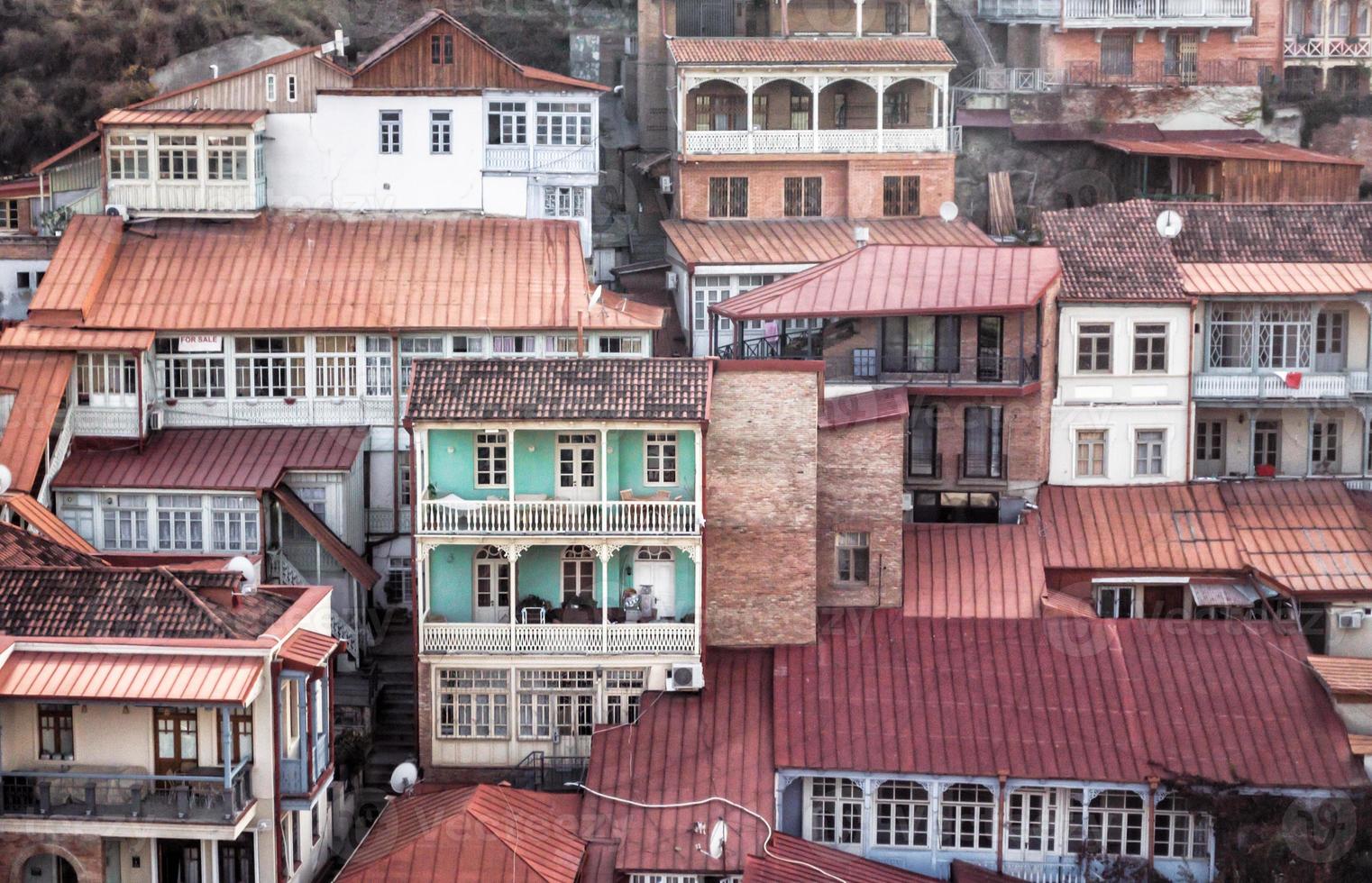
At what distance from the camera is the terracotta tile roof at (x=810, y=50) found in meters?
61.8

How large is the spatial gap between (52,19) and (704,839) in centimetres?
3588

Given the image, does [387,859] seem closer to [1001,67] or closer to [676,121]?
[676,121]

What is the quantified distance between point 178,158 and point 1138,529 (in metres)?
24.5

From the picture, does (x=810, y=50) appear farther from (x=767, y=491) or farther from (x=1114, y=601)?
(x=1114, y=601)

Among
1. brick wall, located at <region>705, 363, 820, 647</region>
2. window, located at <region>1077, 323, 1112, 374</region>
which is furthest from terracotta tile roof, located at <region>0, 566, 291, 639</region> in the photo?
window, located at <region>1077, 323, 1112, 374</region>

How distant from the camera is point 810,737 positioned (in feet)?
149

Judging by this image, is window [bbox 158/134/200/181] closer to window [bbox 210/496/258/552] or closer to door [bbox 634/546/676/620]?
window [bbox 210/496/258/552]

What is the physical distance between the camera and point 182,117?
184 ft

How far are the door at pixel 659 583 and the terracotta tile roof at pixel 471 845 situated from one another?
20.2 ft

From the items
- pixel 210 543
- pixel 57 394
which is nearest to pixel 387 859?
pixel 210 543

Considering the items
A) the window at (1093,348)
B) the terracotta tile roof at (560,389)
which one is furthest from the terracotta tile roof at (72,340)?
the window at (1093,348)

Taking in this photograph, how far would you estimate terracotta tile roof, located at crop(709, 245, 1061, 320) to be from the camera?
51.6 metres

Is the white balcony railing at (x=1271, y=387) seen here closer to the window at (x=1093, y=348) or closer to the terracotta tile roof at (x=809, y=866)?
the window at (x=1093, y=348)

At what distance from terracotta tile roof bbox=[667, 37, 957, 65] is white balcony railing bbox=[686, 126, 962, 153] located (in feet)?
6.06
